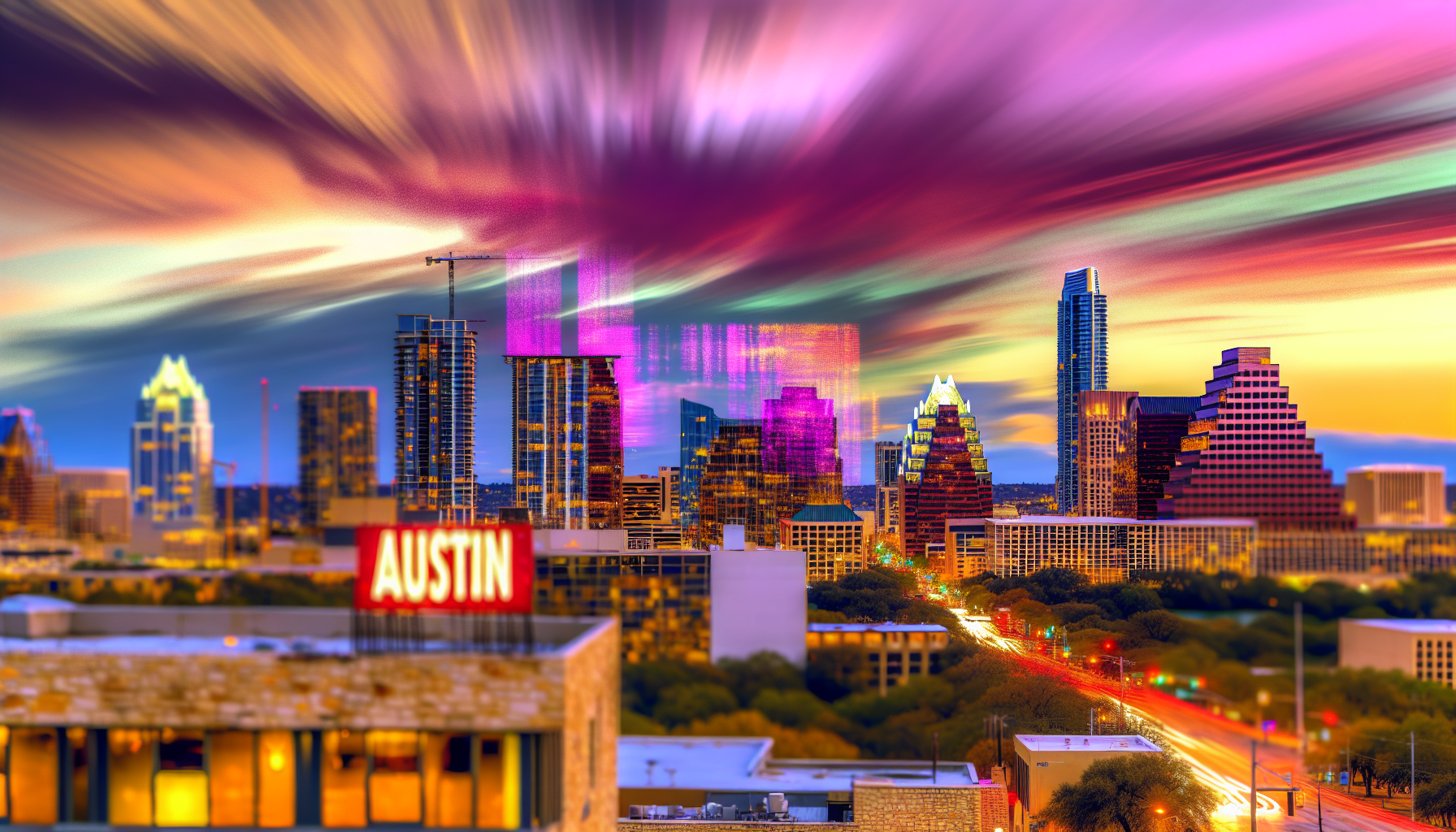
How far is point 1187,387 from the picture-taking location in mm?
139875

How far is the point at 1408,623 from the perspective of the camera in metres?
64.1

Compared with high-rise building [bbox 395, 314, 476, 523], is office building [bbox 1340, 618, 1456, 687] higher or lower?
lower

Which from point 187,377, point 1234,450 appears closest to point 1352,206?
point 1234,450

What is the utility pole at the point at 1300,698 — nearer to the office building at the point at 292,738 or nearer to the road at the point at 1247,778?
the road at the point at 1247,778

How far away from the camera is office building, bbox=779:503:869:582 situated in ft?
477

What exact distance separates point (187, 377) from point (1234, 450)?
113 meters

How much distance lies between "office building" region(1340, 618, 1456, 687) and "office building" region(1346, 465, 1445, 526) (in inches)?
575

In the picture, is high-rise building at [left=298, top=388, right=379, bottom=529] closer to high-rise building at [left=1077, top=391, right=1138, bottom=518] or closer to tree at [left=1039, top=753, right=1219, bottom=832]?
tree at [left=1039, top=753, right=1219, bottom=832]

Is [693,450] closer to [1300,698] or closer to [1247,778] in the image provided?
[1247,778]

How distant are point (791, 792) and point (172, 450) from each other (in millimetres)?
72471

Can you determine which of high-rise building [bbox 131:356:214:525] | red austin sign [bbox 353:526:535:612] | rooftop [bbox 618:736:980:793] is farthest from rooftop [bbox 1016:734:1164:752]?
high-rise building [bbox 131:356:214:525]

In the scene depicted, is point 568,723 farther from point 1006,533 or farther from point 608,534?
point 1006,533

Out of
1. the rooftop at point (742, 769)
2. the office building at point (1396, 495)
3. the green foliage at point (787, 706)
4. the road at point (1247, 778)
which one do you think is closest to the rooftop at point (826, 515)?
the office building at point (1396, 495)

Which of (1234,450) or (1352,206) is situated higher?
(1352,206)
